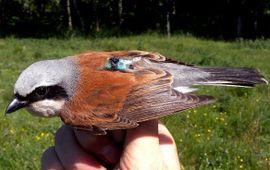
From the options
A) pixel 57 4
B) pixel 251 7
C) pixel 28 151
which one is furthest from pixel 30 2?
pixel 28 151

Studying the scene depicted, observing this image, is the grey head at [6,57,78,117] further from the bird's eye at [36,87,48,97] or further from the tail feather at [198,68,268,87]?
the tail feather at [198,68,268,87]

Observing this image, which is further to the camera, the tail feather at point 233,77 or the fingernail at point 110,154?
the tail feather at point 233,77

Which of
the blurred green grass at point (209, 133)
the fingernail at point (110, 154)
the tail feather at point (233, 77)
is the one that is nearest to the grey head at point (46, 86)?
the fingernail at point (110, 154)

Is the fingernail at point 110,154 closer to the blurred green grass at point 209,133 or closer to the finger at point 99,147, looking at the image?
the finger at point 99,147

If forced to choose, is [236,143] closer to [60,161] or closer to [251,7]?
[60,161]

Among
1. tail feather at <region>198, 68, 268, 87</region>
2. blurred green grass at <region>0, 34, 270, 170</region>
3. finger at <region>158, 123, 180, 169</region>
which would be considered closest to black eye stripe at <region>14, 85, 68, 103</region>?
finger at <region>158, 123, 180, 169</region>

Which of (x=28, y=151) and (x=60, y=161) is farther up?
(x=60, y=161)

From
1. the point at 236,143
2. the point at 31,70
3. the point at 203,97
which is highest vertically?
the point at 31,70

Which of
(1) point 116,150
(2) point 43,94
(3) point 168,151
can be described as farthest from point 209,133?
(2) point 43,94
